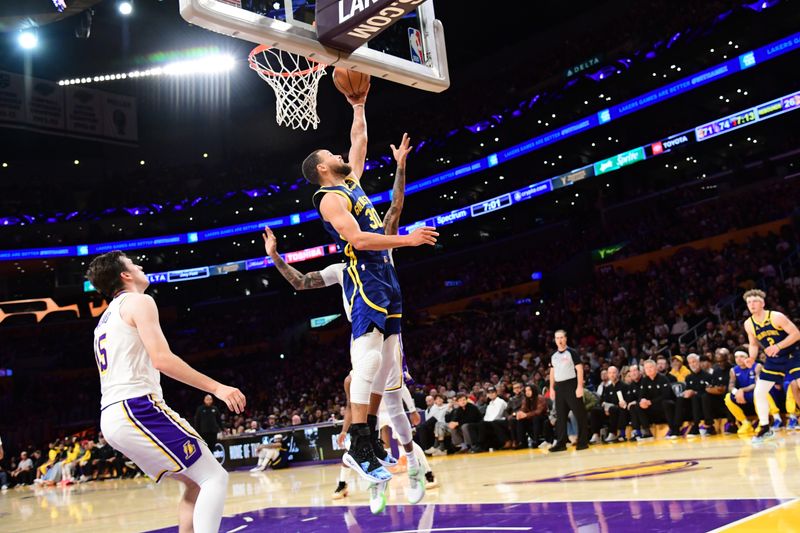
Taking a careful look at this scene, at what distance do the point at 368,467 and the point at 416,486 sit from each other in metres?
1.24

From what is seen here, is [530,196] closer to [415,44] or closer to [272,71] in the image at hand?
[272,71]

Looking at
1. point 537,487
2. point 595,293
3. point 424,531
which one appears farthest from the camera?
point 595,293

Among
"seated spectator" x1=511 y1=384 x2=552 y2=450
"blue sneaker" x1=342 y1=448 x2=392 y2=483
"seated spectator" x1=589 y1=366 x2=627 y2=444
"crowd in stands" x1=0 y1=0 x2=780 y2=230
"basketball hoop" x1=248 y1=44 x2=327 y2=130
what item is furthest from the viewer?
"crowd in stands" x1=0 y1=0 x2=780 y2=230

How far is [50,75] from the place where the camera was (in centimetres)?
3039

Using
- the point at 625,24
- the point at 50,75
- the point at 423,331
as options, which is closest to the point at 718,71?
the point at 625,24

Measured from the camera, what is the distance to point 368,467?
4570 mm

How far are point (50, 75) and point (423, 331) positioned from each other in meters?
19.1

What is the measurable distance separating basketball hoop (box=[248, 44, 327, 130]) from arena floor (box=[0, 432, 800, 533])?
4.09 m

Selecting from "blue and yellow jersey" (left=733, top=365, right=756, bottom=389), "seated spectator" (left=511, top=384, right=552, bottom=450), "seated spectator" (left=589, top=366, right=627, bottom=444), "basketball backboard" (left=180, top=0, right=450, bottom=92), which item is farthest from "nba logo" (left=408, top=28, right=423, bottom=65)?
"seated spectator" (left=511, top=384, right=552, bottom=450)

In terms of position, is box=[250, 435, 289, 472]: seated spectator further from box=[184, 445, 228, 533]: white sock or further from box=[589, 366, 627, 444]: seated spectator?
box=[184, 445, 228, 533]: white sock

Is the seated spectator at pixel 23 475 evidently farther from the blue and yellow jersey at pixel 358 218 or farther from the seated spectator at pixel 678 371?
the blue and yellow jersey at pixel 358 218

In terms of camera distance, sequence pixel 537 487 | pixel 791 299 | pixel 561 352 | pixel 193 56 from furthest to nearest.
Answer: pixel 193 56 → pixel 791 299 → pixel 561 352 → pixel 537 487

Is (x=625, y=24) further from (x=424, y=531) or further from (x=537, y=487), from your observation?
(x=424, y=531)

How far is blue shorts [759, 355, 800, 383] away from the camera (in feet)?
27.9
